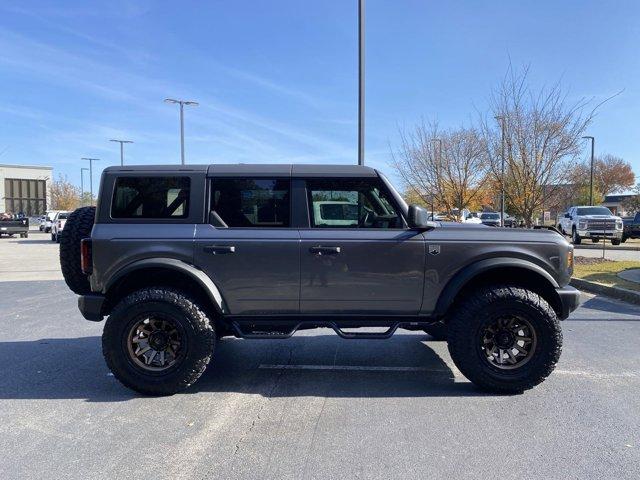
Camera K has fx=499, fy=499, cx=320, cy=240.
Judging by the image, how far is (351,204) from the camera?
4.65 m

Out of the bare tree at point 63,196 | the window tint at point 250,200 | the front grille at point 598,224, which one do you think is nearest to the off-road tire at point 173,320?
the window tint at point 250,200

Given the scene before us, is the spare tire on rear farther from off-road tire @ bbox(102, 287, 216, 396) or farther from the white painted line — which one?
the white painted line

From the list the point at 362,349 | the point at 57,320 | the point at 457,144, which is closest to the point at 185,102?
Answer: the point at 457,144

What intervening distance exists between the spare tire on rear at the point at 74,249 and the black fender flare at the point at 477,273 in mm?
3390

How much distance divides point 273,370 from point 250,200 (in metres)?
1.81

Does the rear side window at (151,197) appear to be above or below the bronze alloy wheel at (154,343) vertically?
above

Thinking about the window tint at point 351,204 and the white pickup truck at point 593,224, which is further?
the white pickup truck at point 593,224

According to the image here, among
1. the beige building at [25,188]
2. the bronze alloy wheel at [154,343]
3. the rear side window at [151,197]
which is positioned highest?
the beige building at [25,188]

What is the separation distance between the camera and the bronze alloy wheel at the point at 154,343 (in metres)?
4.46

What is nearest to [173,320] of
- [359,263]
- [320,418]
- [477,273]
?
→ [320,418]

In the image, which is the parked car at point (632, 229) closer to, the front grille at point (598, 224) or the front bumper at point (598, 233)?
the front bumper at point (598, 233)

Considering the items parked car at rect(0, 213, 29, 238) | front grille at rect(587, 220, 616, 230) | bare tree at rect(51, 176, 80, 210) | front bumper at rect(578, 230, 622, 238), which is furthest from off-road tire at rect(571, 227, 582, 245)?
bare tree at rect(51, 176, 80, 210)

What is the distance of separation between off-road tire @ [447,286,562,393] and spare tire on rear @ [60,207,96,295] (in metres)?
3.58

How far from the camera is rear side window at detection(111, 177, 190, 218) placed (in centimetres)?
458
